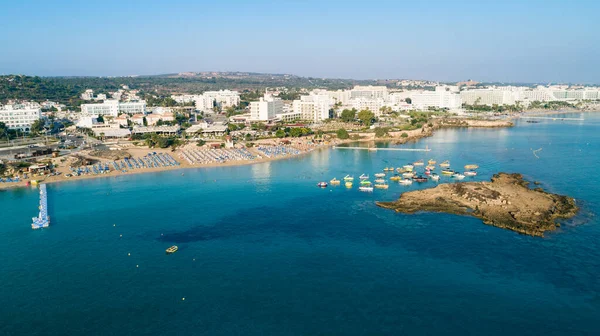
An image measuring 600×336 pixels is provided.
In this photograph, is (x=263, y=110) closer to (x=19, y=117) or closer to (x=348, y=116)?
(x=348, y=116)

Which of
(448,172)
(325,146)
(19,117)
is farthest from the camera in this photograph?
(19,117)

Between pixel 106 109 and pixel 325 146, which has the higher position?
pixel 106 109

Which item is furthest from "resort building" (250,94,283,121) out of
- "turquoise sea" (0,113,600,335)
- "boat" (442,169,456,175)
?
"turquoise sea" (0,113,600,335)

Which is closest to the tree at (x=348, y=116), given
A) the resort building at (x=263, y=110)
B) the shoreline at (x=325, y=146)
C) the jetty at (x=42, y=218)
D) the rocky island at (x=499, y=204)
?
the shoreline at (x=325, y=146)

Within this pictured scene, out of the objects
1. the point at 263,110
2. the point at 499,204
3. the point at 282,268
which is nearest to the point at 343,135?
the point at 263,110

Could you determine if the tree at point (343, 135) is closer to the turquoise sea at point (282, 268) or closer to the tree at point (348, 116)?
the tree at point (348, 116)

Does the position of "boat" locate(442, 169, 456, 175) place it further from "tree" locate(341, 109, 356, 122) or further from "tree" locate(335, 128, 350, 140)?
"tree" locate(341, 109, 356, 122)
